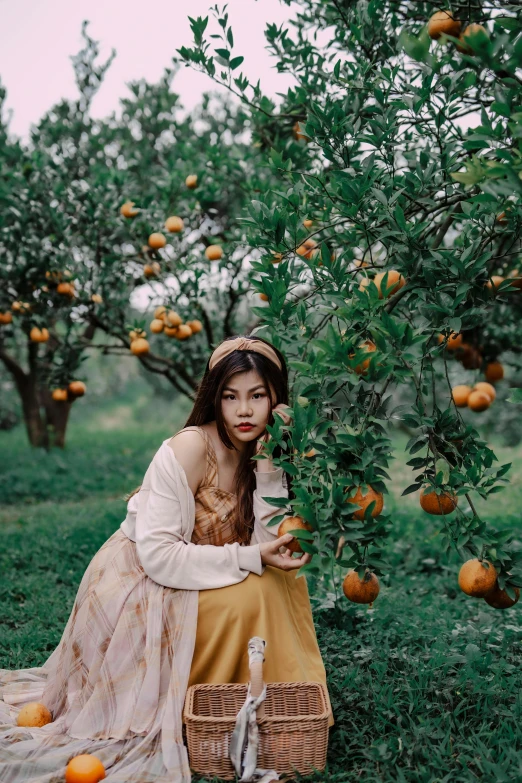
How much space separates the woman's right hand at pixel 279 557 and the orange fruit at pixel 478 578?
0.42m

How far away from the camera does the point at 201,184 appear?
4.11 metres

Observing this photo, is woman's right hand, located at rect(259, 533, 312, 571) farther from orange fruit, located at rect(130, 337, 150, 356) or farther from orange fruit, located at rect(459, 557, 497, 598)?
orange fruit, located at rect(130, 337, 150, 356)

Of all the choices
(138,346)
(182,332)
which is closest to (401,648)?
(182,332)

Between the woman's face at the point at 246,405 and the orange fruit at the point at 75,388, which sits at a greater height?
the orange fruit at the point at 75,388

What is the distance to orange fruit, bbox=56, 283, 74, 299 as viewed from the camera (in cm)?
422

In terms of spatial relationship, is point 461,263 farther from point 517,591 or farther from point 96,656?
point 96,656

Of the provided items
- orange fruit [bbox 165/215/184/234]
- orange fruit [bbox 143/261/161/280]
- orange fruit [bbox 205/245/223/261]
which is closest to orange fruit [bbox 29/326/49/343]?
orange fruit [bbox 143/261/161/280]

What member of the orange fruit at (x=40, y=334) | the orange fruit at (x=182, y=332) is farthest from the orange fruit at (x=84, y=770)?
the orange fruit at (x=40, y=334)

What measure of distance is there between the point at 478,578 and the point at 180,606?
816mm

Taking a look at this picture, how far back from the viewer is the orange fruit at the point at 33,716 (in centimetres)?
217

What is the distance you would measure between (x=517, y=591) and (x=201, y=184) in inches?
115

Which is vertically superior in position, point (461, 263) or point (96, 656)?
point (461, 263)

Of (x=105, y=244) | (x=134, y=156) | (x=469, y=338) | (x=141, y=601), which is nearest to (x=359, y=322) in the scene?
(x=141, y=601)

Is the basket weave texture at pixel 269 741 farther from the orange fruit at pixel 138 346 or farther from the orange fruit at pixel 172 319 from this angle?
the orange fruit at pixel 138 346
